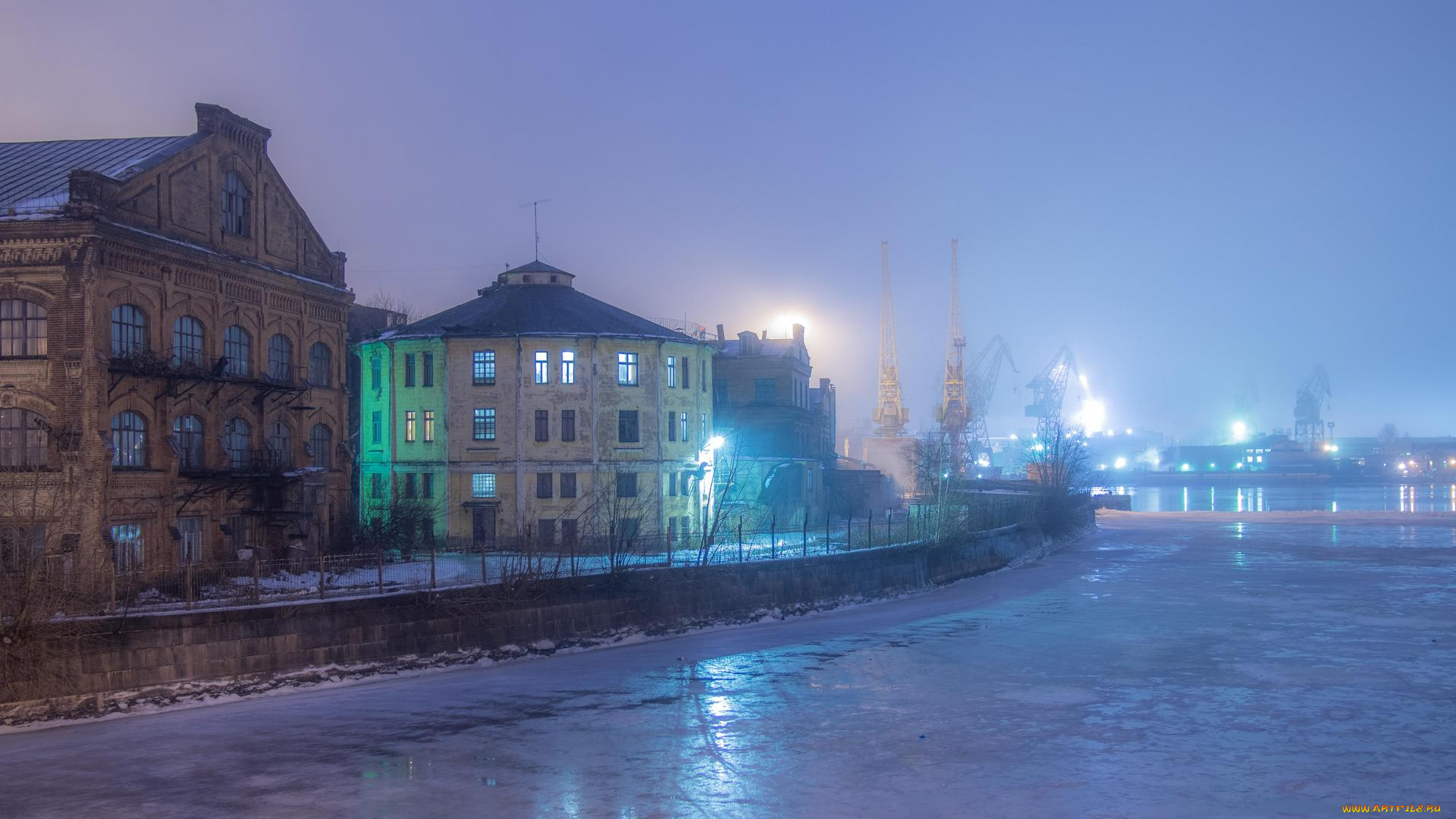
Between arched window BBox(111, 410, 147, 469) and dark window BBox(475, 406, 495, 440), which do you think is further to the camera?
dark window BBox(475, 406, 495, 440)

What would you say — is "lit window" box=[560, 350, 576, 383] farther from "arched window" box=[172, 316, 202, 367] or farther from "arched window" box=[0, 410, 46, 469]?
"arched window" box=[0, 410, 46, 469]

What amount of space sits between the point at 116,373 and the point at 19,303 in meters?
3.03

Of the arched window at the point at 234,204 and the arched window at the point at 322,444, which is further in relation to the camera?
the arched window at the point at 322,444

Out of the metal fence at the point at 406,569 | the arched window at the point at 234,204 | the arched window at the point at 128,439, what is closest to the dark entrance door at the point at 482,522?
the metal fence at the point at 406,569

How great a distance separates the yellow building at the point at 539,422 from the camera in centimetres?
4975

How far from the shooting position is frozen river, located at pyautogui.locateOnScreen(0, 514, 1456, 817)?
60.6ft

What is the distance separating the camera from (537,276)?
56.4 m

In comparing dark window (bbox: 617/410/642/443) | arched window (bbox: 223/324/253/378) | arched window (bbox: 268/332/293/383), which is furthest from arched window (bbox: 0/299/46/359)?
dark window (bbox: 617/410/642/443)

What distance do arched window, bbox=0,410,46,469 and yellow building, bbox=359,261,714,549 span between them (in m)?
18.4

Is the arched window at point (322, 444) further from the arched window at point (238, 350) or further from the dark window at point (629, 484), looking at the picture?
the dark window at point (629, 484)

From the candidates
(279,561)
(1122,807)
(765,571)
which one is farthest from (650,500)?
(1122,807)

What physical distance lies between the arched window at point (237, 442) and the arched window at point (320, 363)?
4.06m

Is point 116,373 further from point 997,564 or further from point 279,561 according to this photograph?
point 997,564

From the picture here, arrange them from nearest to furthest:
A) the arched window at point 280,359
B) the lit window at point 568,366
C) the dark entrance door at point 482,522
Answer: the arched window at point 280,359
the dark entrance door at point 482,522
the lit window at point 568,366
